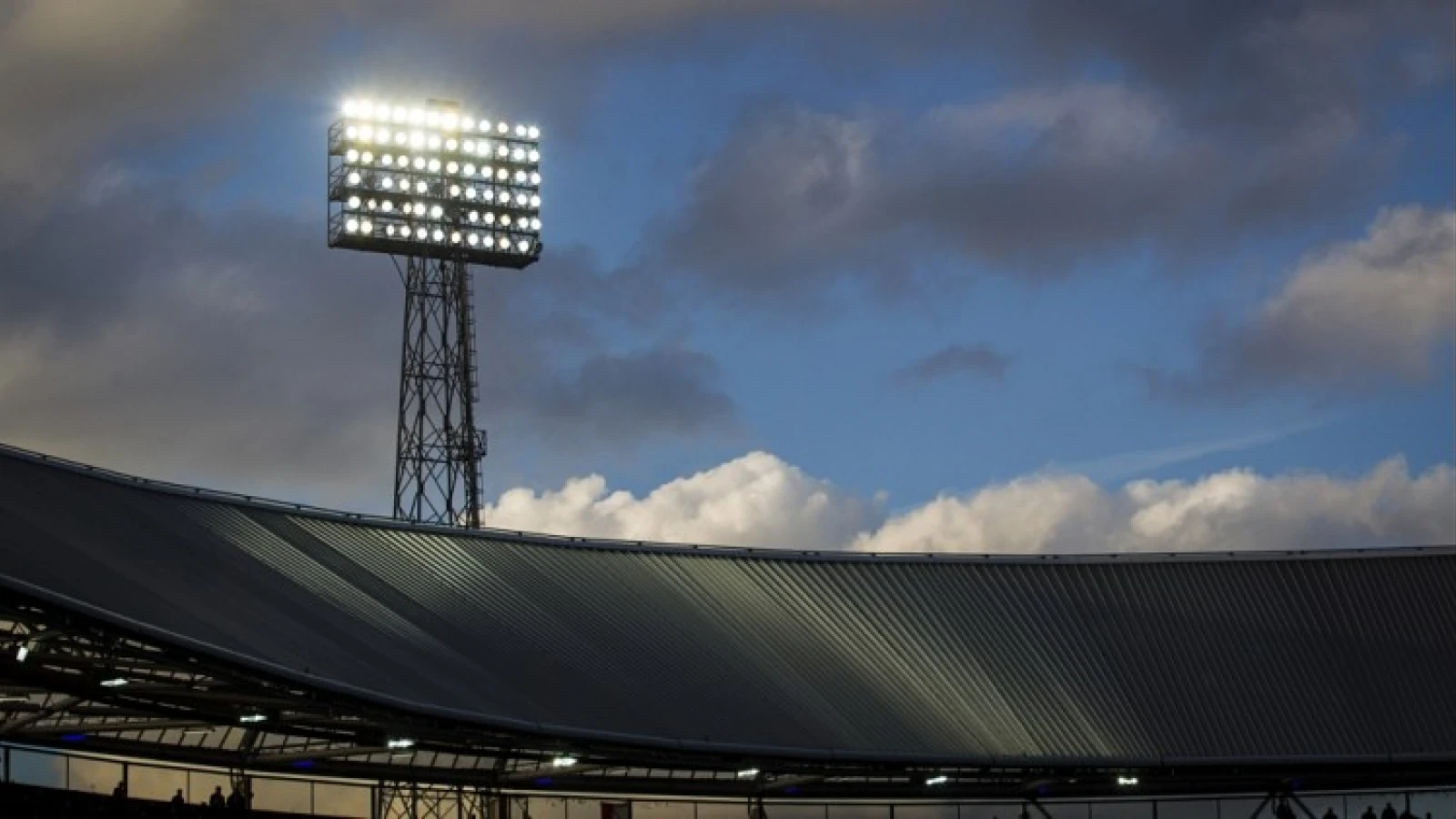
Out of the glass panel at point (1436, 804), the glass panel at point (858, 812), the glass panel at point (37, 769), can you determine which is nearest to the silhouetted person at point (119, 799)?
the glass panel at point (37, 769)

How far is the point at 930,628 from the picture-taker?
67188 millimetres

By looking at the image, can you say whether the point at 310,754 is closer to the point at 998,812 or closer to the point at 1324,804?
the point at 998,812

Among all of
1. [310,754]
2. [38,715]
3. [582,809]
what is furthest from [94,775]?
[582,809]

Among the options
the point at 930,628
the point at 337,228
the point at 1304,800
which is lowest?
the point at 1304,800

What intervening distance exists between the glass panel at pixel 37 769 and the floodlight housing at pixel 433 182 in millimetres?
27525

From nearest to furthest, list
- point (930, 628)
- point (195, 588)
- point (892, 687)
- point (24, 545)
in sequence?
point (24, 545)
point (195, 588)
point (892, 687)
point (930, 628)

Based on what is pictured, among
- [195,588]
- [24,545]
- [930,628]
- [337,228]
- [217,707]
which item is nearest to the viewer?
[24,545]

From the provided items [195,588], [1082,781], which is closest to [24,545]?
[195,588]

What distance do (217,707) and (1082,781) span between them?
818 inches

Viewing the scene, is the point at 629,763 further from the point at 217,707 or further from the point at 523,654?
the point at 217,707

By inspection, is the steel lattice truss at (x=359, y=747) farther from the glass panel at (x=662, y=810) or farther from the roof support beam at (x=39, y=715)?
the glass panel at (x=662, y=810)

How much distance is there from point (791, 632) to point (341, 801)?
11.5m

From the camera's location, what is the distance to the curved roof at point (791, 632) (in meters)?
53.4

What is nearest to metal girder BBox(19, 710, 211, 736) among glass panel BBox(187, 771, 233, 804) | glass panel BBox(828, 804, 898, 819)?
glass panel BBox(187, 771, 233, 804)
